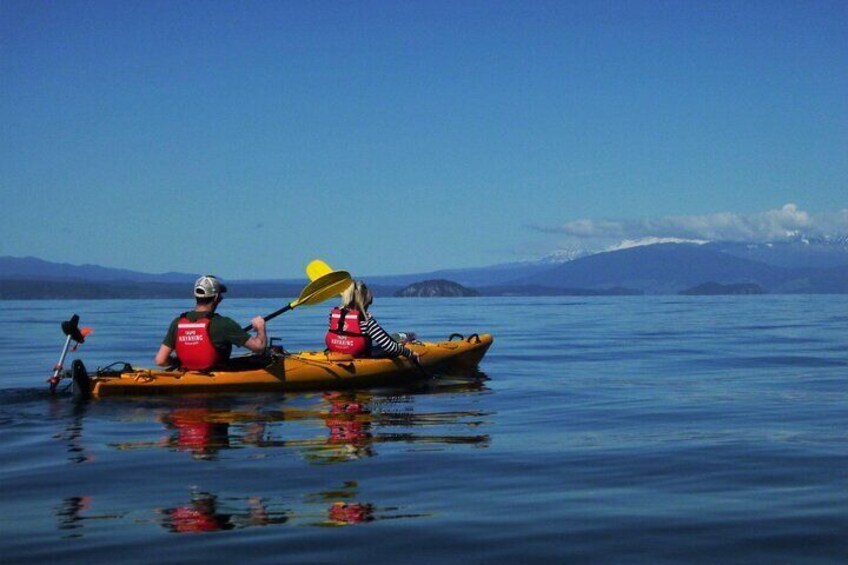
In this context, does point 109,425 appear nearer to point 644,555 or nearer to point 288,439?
point 288,439

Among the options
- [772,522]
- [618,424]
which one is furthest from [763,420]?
[772,522]

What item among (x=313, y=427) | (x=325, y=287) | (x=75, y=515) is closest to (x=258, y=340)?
(x=313, y=427)

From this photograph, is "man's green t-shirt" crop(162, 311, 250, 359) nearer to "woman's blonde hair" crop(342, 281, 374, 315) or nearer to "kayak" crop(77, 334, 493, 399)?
"kayak" crop(77, 334, 493, 399)

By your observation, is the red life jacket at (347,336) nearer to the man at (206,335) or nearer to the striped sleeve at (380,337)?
the striped sleeve at (380,337)

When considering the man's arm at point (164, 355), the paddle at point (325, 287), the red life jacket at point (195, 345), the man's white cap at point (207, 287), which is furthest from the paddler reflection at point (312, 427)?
the paddle at point (325, 287)

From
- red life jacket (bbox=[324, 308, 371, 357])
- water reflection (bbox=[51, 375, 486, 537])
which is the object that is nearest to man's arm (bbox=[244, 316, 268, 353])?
water reflection (bbox=[51, 375, 486, 537])

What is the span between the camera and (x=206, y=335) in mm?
14812

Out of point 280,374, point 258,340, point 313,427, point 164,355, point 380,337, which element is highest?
point 258,340

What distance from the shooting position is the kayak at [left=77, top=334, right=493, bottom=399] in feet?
48.8

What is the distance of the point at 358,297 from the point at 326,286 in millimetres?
1498

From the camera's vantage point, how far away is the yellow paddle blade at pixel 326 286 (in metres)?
18.5

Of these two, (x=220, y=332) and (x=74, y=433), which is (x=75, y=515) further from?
(x=220, y=332)

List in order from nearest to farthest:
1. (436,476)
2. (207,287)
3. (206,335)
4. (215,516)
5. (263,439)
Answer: (215,516), (436,476), (263,439), (207,287), (206,335)

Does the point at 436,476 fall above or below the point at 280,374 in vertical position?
below
